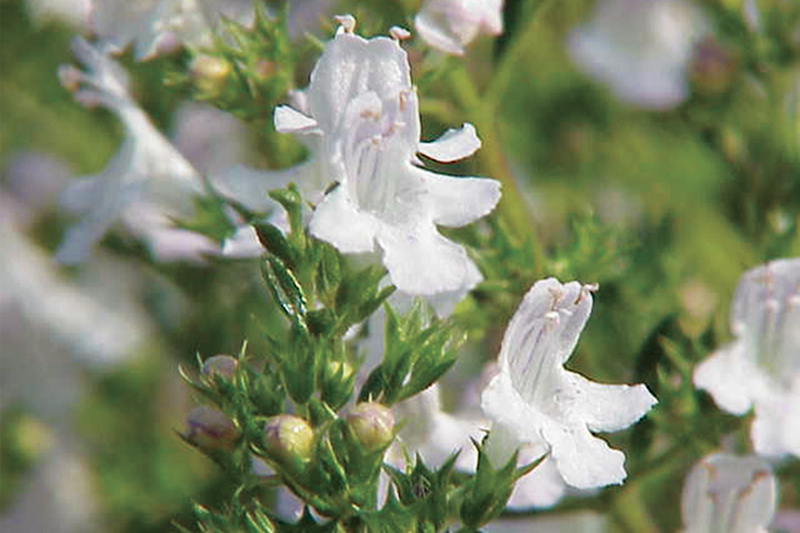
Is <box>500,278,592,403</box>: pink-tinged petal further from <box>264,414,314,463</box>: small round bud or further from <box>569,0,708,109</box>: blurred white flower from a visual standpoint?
<box>569,0,708,109</box>: blurred white flower

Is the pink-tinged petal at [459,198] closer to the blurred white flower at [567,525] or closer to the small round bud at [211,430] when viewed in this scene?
the small round bud at [211,430]

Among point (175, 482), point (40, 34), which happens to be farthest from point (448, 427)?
point (40, 34)

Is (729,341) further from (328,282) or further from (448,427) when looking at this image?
(328,282)

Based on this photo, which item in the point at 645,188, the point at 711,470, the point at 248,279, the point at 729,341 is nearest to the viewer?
the point at 711,470

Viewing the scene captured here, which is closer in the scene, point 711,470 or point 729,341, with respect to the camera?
point 711,470

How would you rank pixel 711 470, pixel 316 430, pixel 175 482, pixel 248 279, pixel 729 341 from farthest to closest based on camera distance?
pixel 175 482 < pixel 248 279 < pixel 729 341 < pixel 711 470 < pixel 316 430

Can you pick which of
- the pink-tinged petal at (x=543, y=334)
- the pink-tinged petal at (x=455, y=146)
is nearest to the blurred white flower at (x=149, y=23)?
the pink-tinged petal at (x=455, y=146)

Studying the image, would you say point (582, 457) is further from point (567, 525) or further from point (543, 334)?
point (567, 525)
